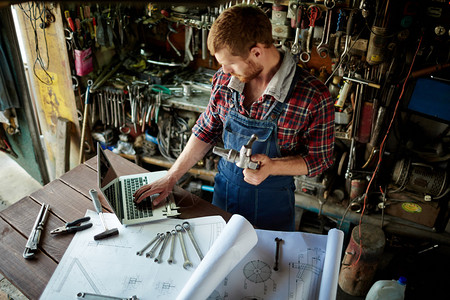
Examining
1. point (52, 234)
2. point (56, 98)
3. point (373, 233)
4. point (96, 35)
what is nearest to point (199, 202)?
point (52, 234)

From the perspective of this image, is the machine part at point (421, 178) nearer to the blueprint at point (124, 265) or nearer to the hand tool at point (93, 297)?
the blueprint at point (124, 265)

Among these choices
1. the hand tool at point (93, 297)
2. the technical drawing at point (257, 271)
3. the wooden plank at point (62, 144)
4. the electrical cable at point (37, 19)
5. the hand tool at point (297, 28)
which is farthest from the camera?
the wooden plank at point (62, 144)

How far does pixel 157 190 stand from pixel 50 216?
1.59 feet

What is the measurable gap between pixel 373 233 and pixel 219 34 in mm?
2052

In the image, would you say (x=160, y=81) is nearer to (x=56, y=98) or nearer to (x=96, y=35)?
(x=96, y=35)

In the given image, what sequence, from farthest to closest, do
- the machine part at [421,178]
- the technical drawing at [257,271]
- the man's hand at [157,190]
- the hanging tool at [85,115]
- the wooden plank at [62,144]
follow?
the wooden plank at [62,144]
the hanging tool at [85,115]
the machine part at [421,178]
the man's hand at [157,190]
the technical drawing at [257,271]

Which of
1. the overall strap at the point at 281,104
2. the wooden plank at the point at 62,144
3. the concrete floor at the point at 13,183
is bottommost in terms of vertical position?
the concrete floor at the point at 13,183

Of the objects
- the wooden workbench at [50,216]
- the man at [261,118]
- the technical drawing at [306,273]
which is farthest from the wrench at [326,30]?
the technical drawing at [306,273]

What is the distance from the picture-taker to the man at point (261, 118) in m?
1.49

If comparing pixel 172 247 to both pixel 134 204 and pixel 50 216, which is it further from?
pixel 50 216

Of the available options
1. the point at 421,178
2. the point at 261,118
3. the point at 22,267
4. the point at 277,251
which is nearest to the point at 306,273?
the point at 277,251

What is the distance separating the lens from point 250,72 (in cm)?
159

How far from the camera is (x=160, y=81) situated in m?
3.28

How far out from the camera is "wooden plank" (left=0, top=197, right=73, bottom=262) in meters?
1.46
